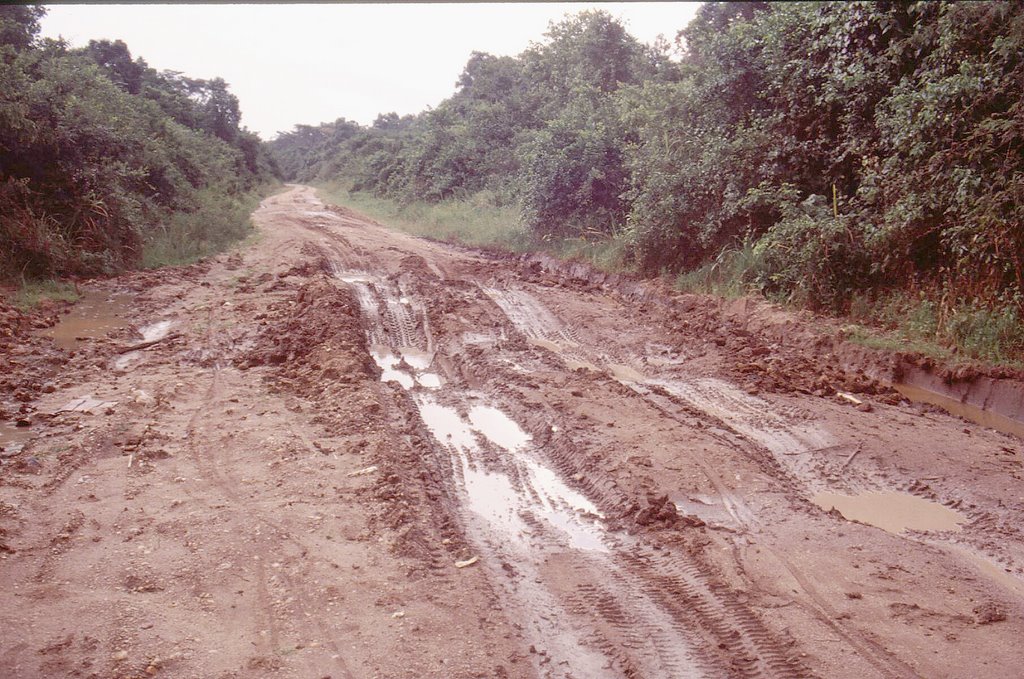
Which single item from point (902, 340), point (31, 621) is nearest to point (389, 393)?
point (31, 621)

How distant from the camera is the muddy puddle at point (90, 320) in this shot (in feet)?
27.3

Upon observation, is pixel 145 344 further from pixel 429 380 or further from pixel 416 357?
pixel 429 380

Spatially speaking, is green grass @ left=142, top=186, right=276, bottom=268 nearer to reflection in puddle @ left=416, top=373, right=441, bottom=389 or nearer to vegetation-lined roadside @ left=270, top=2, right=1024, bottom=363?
vegetation-lined roadside @ left=270, top=2, right=1024, bottom=363

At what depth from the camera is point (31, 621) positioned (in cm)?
329

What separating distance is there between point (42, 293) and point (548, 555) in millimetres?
8524

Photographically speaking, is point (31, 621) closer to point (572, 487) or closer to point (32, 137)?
point (572, 487)

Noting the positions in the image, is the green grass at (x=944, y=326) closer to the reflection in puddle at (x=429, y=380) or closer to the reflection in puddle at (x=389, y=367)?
the reflection in puddle at (x=429, y=380)

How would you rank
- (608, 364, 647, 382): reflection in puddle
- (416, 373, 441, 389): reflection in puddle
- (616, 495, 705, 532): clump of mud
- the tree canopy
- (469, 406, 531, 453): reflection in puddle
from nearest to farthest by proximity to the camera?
(616, 495, 705, 532): clump of mud, (469, 406, 531, 453): reflection in puddle, (416, 373, 441, 389): reflection in puddle, the tree canopy, (608, 364, 647, 382): reflection in puddle

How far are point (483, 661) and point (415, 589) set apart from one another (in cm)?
64

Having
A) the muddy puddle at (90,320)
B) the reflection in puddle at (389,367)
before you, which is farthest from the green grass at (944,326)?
the muddy puddle at (90,320)

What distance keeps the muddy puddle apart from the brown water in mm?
8609

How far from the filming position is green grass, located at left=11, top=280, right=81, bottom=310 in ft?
30.2

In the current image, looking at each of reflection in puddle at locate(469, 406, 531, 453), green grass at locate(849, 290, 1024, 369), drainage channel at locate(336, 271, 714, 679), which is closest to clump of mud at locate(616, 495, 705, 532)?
drainage channel at locate(336, 271, 714, 679)

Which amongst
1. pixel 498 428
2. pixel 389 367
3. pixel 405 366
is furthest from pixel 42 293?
pixel 498 428
